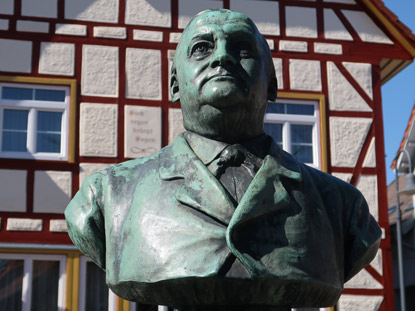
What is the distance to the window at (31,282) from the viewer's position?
10766mm

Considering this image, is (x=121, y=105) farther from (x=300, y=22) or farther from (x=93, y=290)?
(x=300, y=22)

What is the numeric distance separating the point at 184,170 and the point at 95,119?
847 centimetres

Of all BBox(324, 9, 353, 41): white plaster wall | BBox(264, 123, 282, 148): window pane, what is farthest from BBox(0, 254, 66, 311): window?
BBox(324, 9, 353, 41): white plaster wall

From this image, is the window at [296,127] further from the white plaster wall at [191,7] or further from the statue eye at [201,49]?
the statue eye at [201,49]

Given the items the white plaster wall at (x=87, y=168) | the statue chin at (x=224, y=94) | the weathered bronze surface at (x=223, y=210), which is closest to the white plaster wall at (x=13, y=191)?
the white plaster wall at (x=87, y=168)

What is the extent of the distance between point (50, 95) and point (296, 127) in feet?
11.5

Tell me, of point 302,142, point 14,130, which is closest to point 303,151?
point 302,142

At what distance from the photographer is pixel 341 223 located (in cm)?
318

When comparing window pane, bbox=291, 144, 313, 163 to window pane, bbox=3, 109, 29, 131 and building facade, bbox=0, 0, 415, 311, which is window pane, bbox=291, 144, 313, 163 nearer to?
building facade, bbox=0, 0, 415, 311

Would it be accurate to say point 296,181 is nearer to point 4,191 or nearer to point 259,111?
point 259,111

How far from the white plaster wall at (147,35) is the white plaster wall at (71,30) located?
2.32 feet

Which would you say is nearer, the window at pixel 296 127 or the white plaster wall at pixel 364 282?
the white plaster wall at pixel 364 282

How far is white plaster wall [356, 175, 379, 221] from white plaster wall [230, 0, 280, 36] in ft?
8.02

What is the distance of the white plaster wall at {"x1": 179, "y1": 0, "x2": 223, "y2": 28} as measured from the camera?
12109 mm
